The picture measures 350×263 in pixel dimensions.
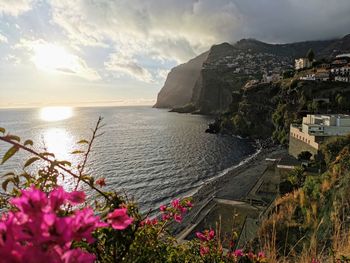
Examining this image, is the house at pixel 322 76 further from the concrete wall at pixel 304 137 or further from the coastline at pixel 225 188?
the coastline at pixel 225 188

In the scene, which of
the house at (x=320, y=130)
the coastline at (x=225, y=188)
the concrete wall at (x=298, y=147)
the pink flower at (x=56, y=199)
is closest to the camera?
the pink flower at (x=56, y=199)

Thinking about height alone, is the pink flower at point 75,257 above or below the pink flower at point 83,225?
below

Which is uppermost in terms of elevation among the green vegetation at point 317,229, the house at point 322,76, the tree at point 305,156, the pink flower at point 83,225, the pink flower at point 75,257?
the house at point 322,76

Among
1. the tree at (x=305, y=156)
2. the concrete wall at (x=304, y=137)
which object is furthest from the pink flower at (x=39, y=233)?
the tree at (x=305, y=156)

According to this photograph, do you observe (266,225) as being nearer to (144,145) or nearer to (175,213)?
(175,213)

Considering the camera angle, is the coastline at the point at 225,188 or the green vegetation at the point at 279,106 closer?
the coastline at the point at 225,188

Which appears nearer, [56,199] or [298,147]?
[56,199]

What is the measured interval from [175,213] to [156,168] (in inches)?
1571

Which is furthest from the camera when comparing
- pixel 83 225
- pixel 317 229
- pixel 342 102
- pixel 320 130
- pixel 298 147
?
Result: pixel 342 102

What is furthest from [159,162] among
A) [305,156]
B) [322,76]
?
[322,76]

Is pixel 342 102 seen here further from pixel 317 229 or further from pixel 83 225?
pixel 83 225

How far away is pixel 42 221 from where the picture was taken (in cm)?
93

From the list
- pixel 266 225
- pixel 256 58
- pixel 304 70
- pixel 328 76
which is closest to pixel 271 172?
pixel 266 225

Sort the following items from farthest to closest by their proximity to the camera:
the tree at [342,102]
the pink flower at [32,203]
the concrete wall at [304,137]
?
the tree at [342,102] < the concrete wall at [304,137] < the pink flower at [32,203]
